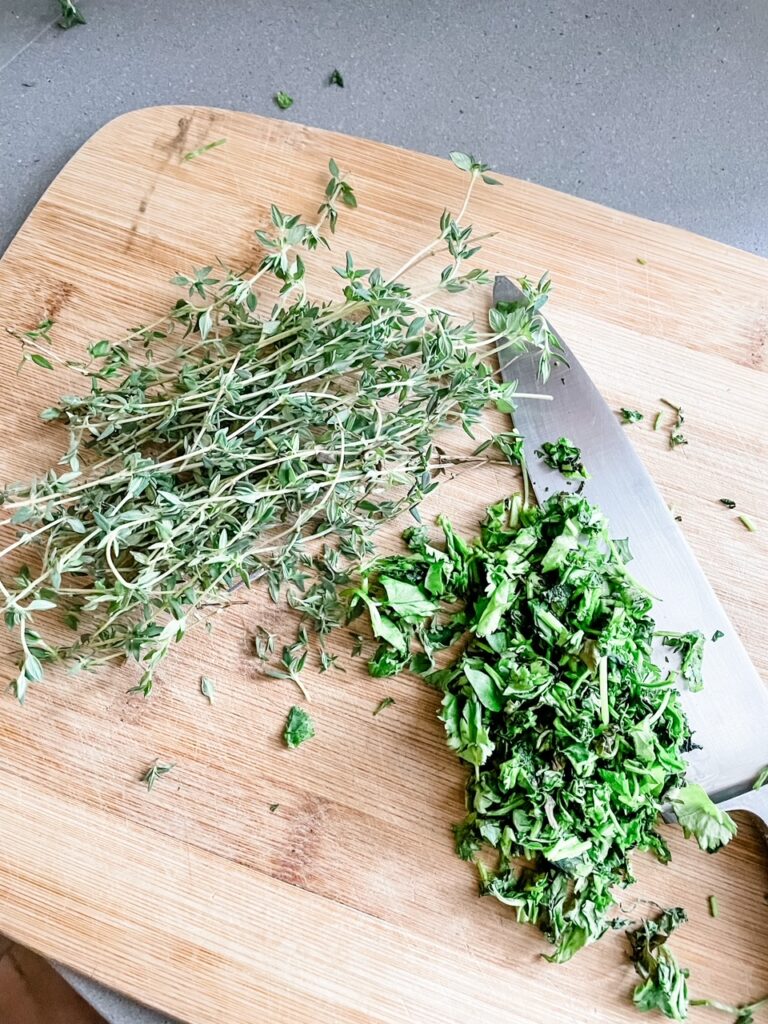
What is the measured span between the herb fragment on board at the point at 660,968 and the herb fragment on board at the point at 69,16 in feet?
6.54

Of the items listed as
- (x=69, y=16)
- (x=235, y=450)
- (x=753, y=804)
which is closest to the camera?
(x=235, y=450)

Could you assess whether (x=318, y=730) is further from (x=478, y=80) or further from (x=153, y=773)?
→ (x=478, y=80)

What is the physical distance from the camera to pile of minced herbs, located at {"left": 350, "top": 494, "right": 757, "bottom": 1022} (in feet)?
4.55

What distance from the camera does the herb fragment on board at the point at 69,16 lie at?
1.75 metres

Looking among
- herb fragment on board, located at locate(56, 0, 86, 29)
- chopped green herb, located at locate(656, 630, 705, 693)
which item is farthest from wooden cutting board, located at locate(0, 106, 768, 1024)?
herb fragment on board, located at locate(56, 0, 86, 29)

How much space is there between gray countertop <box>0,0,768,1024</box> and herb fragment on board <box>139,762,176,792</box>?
1.25m

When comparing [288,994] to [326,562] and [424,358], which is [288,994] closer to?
[326,562]

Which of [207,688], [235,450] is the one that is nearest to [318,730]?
[207,688]

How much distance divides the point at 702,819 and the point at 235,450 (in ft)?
3.06

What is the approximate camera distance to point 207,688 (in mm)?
1477

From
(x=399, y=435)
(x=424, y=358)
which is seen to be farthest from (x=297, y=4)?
(x=399, y=435)

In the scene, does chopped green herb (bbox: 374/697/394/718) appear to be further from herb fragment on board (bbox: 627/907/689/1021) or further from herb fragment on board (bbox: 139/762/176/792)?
herb fragment on board (bbox: 627/907/689/1021)

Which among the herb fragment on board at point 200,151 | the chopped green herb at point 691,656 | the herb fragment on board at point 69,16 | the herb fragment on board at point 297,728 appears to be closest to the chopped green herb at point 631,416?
the chopped green herb at point 691,656

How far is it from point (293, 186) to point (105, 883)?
125cm
